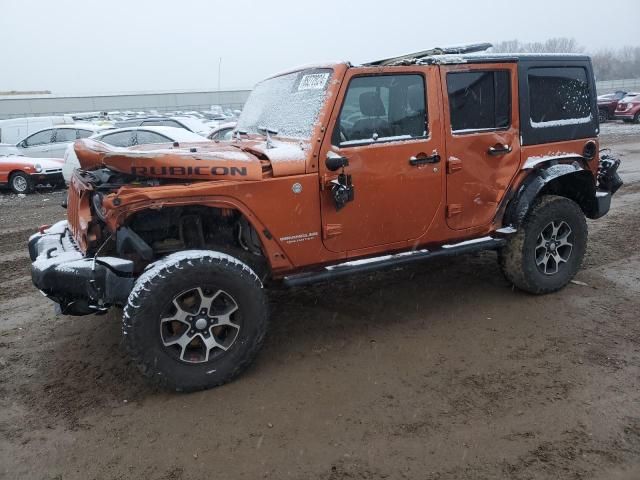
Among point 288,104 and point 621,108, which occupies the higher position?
point 621,108

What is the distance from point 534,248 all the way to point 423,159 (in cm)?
144

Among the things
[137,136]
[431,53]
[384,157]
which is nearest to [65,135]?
[137,136]

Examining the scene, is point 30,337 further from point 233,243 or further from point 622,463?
point 622,463

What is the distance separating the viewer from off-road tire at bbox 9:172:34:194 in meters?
11.7

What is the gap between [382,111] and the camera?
385cm

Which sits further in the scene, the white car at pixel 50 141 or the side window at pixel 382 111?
the white car at pixel 50 141

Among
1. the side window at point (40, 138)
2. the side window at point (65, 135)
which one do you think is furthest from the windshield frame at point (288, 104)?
the side window at point (40, 138)

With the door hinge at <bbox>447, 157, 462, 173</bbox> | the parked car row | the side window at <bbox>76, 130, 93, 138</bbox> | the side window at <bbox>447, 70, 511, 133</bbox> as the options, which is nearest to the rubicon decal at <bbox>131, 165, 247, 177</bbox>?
the door hinge at <bbox>447, 157, 462, 173</bbox>

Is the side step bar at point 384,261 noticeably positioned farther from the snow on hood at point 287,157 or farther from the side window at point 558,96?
the side window at point 558,96

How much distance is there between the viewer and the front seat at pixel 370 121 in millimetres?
3756

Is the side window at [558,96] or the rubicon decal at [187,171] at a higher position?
the side window at [558,96]

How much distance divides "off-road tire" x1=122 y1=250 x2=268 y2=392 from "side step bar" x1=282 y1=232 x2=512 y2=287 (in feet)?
1.20

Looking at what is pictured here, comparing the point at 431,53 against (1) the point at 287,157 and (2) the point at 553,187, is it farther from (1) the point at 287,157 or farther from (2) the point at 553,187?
(2) the point at 553,187

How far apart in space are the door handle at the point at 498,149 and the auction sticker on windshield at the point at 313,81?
4.83ft
